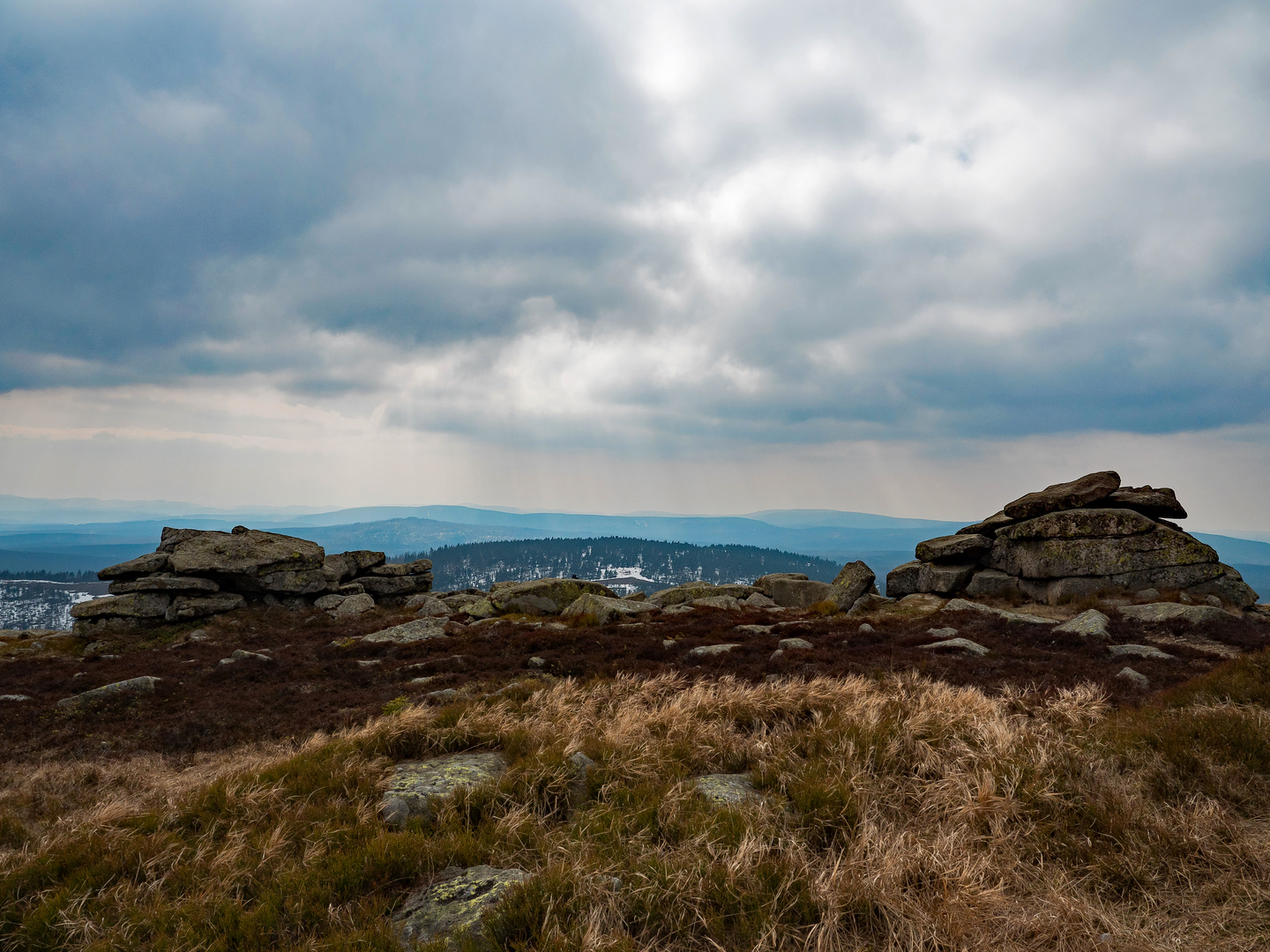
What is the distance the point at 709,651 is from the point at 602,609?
1197 cm

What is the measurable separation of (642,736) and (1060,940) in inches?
201

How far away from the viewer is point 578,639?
2242cm

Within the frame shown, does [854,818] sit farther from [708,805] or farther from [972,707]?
[972,707]

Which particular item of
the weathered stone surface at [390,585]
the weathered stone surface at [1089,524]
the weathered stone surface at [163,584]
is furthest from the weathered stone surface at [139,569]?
the weathered stone surface at [1089,524]

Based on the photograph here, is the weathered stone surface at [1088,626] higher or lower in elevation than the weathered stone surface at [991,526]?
lower

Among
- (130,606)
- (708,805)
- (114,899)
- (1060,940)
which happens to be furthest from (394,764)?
(130,606)

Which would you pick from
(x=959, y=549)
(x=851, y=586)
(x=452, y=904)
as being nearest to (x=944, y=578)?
(x=959, y=549)

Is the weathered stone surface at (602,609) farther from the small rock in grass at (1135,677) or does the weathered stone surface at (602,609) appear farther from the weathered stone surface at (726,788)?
the weathered stone surface at (726,788)

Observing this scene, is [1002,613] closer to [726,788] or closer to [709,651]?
[709,651]

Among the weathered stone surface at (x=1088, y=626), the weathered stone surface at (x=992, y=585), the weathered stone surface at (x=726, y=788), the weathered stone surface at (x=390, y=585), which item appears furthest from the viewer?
the weathered stone surface at (x=390, y=585)

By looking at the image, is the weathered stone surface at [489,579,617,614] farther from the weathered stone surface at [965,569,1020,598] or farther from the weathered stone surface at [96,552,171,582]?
the weathered stone surface at [965,569,1020,598]

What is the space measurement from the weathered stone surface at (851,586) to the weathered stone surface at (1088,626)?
11.9 m

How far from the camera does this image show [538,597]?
34.0 meters

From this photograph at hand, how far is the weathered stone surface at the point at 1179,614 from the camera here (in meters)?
19.3
